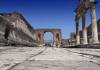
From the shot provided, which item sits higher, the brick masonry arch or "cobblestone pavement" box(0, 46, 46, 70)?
the brick masonry arch

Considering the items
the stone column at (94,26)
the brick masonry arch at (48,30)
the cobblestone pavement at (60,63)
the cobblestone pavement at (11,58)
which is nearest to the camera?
the cobblestone pavement at (60,63)

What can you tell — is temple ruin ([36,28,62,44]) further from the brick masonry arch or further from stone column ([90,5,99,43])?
stone column ([90,5,99,43])

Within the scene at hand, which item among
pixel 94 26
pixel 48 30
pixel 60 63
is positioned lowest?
pixel 60 63

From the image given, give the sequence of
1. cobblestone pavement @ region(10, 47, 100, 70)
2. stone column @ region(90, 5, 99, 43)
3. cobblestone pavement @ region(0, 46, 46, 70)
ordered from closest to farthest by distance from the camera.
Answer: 1. cobblestone pavement @ region(10, 47, 100, 70)
2. cobblestone pavement @ region(0, 46, 46, 70)
3. stone column @ region(90, 5, 99, 43)

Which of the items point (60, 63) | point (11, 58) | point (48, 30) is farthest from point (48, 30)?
point (60, 63)

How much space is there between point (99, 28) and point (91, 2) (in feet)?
62.8

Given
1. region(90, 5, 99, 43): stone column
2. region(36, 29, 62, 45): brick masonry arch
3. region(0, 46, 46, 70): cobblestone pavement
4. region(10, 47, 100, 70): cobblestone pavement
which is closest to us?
region(10, 47, 100, 70): cobblestone pavement

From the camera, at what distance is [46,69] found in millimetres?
1601

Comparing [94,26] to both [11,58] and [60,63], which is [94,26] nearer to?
[11,58]

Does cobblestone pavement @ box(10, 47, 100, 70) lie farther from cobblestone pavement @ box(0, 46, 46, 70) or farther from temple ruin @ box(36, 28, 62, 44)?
temple ruin @ box(36, 28, 62, 44)

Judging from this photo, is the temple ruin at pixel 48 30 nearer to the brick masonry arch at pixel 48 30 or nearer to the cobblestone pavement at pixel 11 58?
the brick masonry arch at pixel 48 30

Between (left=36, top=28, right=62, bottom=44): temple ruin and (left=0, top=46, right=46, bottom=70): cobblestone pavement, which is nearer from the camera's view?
(left=0, top=46, right=46, bottom=70): cobblestone pavement

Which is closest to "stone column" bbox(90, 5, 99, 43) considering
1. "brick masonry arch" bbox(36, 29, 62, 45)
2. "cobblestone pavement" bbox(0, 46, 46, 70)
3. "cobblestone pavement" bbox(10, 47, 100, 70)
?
"cobblestone pavement" bbox(0, 46, 46, 70)

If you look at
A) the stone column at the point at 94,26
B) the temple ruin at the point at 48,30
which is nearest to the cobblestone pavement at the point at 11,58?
the stone column at the point at 94,26
